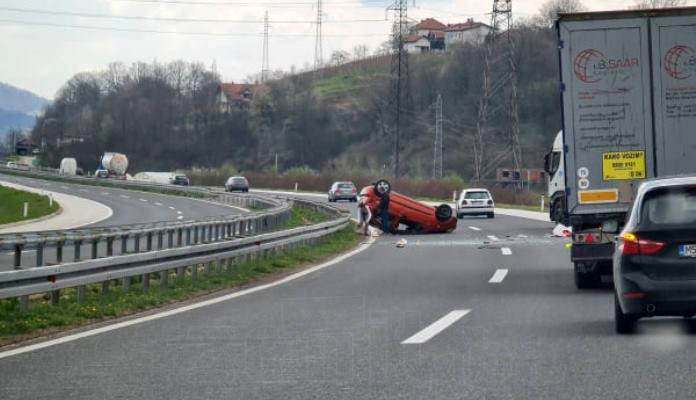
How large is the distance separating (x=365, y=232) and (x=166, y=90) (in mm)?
124931

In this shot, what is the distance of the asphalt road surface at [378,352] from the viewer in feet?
25.7

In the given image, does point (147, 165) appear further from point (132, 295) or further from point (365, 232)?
point (132, 295)

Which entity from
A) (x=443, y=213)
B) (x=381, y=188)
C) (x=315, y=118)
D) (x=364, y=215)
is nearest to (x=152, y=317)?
(x=381, y=188)

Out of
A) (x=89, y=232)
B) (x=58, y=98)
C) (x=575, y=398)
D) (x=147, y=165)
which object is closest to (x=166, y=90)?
(x=147, y=165)

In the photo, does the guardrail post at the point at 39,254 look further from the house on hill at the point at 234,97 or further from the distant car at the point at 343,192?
the house on hill at the point at 234,97

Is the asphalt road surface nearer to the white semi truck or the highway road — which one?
the white semi truck

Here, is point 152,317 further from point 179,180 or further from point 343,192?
point 179,180

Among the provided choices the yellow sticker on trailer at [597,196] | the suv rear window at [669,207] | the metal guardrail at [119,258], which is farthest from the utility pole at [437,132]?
the suv rear window at [669,207]

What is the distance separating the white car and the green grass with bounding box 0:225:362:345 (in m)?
27.3

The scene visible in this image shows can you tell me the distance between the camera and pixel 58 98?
198 metres

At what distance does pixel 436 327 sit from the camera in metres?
11.5

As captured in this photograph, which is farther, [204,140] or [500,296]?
[204,140]

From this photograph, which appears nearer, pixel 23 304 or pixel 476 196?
pixel 23 304

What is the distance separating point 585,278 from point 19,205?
53.6m
